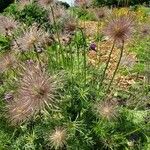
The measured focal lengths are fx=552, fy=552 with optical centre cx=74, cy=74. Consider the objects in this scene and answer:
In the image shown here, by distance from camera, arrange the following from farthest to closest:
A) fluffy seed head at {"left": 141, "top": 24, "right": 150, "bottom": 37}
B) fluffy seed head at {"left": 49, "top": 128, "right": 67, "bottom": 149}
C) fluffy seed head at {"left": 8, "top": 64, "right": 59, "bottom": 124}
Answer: fluffy seed head at {"left": 141, "top": 24, "right": 150, "bottom": 37}
fluffy seed head at {"left": 49, "top": 128, "right": 67, "bottom": 149}
fluffy seed head at {"left": 8, "top": 64, "right": 59, "bottom": 124}

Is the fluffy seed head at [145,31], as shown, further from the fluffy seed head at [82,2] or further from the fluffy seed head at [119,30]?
the fluffy seed head at [119,30]

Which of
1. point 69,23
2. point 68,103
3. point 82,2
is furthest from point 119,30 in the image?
point 82,2

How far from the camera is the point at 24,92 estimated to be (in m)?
4.80

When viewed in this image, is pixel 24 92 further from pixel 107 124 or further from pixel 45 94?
pixel 107 124

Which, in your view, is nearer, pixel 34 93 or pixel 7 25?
pixel 34 93

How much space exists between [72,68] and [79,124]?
955 mm

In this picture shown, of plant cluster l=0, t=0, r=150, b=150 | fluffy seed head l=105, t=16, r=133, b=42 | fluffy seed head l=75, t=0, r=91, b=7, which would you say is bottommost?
plant cluster l=0, t=0, r=150, b=150

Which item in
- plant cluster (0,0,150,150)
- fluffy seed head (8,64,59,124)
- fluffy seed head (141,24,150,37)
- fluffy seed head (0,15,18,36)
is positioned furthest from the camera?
fluffy seed head (141,24,150,37)

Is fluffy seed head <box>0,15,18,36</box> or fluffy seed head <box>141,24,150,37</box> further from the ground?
fluffy seed head <box>0,15,18,36</box>

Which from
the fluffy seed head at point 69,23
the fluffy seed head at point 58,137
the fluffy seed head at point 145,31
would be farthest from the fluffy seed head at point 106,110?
the fluffy seed head at point 145,31

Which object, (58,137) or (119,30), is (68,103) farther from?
(119,30)

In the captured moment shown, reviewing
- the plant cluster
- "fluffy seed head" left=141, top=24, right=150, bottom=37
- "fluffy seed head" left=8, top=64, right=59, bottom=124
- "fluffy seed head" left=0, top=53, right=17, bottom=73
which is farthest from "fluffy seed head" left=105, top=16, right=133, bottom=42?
"fluffy seed head" left=141, top=24, right=150, bottom=37

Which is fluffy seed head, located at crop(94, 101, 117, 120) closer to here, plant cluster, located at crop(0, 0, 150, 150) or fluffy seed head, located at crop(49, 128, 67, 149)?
plant cluster, located at crop(0, 0, 150, 150)

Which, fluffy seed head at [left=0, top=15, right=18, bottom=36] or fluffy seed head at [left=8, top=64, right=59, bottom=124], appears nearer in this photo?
fluffy seed head at [left=8, top=64, right=59, bottom=124]
